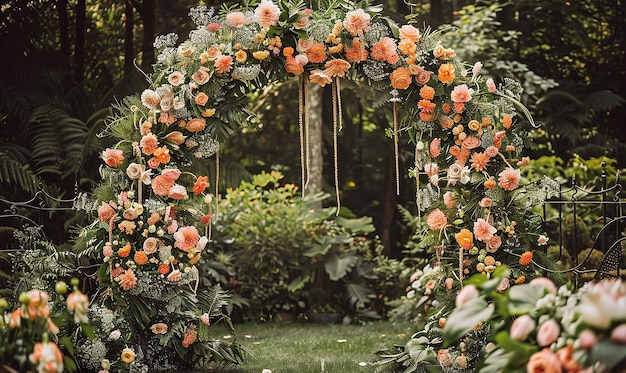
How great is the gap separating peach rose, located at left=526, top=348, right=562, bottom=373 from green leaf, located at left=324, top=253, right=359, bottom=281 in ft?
17.1

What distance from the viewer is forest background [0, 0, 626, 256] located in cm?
747

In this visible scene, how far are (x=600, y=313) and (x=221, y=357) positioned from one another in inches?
131

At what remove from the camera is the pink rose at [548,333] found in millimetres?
2262

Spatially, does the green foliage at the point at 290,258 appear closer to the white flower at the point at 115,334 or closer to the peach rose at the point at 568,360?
the white flower at the point at 115,334

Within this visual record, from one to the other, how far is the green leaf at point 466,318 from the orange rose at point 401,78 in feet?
8.00

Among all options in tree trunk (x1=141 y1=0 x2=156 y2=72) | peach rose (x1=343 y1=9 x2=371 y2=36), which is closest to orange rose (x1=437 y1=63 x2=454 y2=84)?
peach rose (x1=343 y1=9 x2=371 y2=36)

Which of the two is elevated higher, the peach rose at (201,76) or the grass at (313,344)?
the peach rose at (201,76)

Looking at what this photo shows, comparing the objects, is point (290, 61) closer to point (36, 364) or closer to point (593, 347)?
point (36, 364)

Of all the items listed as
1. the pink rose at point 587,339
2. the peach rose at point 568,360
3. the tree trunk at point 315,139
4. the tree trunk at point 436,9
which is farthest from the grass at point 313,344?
the tree trunk at point 436,9

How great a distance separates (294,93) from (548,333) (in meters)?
7.43

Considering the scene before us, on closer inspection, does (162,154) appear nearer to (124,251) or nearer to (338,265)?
(124,251)

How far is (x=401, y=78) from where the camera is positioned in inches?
183

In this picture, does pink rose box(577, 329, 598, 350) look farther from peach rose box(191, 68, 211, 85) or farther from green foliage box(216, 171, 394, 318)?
green foliage box(216, 171, 394, 318)

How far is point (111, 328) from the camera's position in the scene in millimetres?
4418
